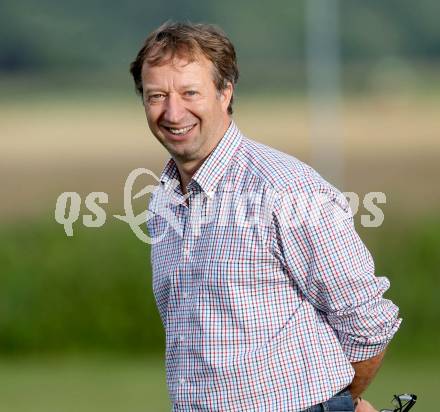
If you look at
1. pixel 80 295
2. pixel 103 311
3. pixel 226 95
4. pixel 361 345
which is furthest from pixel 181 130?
pixel 80 295

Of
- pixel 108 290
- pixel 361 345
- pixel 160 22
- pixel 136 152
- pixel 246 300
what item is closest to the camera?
pixel 246 300

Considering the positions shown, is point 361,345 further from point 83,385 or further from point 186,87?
point 83,385

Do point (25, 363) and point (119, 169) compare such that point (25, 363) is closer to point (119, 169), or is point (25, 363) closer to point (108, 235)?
point (108, 235)

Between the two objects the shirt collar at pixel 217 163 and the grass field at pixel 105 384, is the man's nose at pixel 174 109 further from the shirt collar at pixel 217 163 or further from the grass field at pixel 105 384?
the grass field at pixel 105 384

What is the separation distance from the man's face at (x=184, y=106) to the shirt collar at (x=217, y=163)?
0.04m

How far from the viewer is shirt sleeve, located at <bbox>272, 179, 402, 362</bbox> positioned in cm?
386

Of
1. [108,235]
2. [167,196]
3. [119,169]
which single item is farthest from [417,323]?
[119,169]

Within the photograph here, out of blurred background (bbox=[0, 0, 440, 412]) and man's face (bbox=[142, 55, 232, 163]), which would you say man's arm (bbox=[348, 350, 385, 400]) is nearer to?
man's face (bbox=[142, 55, 232, 163])

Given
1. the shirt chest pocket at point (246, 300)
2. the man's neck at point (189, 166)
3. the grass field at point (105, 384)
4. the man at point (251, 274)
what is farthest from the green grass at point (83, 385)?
the shirt chest pocket at point (246, 300)

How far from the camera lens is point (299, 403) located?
3898 millimetres

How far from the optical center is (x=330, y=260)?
3.89 metres

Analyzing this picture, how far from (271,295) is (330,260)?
19 centimetres

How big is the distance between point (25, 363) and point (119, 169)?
718 inches

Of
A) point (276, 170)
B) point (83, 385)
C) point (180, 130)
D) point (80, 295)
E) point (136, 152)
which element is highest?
point (136, 152)
